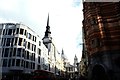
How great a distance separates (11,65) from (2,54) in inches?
177

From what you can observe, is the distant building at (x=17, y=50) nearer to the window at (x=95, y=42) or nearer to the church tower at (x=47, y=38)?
the window at (x=95, y=42)

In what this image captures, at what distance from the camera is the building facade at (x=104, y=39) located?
27.6m

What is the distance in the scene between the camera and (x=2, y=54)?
155ft

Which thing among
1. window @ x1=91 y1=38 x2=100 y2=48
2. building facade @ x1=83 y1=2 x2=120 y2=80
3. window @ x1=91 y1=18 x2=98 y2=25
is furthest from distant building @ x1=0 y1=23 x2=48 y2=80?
window @ x1=91 y1=18 x2=98 y2=25

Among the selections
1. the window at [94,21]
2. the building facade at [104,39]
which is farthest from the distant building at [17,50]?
the window at [94,21]

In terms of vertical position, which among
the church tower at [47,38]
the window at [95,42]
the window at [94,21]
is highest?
the church tower at [47,38]

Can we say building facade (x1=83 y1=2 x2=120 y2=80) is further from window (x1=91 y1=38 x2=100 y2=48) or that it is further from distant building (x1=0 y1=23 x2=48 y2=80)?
distant building (x1=0 y1=23 x2=48 y2=80)

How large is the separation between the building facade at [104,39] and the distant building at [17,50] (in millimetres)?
23379

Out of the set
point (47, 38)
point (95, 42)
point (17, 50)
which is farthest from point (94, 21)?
point (47, 38)

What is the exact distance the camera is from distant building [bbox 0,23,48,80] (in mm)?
45787

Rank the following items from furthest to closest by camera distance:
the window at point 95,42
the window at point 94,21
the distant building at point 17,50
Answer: the distant building at point 17,50 → the window at point 94,21 → the window at point 95,42

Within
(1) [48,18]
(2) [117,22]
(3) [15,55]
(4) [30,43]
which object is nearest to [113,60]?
(2) [117,22]

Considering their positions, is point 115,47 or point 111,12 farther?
point 111,12

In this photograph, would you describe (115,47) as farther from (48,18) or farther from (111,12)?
(48,18)
